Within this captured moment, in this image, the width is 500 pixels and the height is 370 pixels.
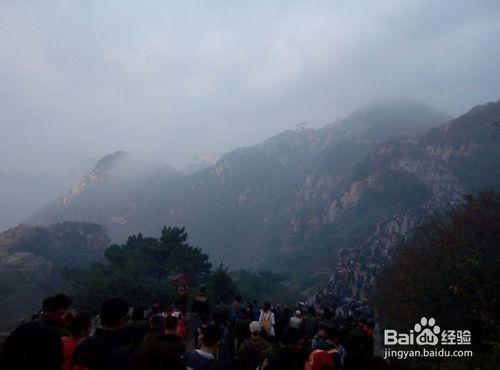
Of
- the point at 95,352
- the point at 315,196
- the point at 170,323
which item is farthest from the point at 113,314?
the point at 315,196

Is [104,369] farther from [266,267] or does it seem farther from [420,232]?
[266,267]

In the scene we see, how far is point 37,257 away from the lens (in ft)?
210

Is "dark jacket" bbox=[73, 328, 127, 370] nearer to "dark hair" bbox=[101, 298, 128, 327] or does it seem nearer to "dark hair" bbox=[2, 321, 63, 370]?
"dark hair" bbox=[101, 298, 128, 327]

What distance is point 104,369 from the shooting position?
4008 mm

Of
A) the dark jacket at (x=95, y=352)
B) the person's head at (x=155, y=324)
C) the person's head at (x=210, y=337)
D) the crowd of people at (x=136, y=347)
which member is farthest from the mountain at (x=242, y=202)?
the dark jacket at (x=95, y=352)

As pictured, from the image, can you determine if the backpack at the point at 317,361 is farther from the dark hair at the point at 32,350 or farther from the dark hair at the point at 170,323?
the dark hair at the point at 32,350

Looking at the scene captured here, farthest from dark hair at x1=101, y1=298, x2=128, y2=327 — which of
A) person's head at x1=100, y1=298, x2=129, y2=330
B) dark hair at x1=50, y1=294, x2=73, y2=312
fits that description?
dark hair at x1=50, y1=294, x2=73, y2=312

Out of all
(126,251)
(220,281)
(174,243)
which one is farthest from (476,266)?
(126,251)

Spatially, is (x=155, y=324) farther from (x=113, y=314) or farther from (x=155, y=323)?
(x=113, y=314)

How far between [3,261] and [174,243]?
3626cm

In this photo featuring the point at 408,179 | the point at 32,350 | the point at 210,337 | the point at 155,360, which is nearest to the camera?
the point at 32,350

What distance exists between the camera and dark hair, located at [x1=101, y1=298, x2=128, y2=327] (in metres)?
4.59

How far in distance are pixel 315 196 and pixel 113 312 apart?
476ft

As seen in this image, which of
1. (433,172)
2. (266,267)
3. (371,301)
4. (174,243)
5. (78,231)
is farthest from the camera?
(266,267)
